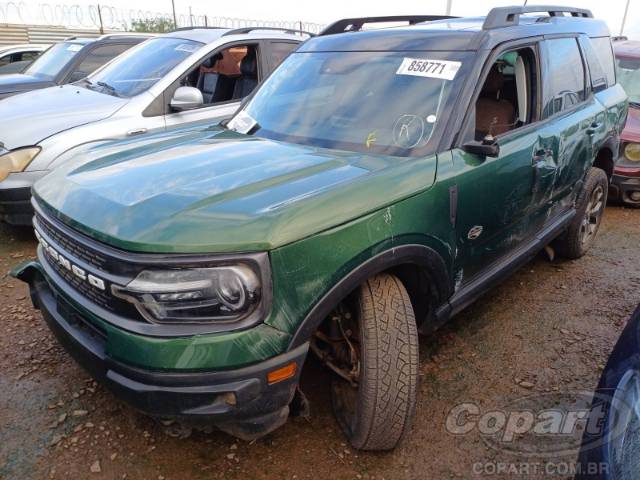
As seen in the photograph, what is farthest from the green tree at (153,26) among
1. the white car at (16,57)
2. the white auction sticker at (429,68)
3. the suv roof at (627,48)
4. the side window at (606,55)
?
the white auction sticker at (429,68)

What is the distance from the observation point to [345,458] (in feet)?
7.32

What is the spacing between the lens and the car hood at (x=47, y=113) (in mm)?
4070

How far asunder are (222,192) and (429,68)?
1362 mm

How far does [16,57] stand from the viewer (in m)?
10.0

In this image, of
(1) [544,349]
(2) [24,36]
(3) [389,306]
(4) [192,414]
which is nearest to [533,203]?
(1) [544,349]

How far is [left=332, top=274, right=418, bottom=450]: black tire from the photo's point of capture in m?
2.04

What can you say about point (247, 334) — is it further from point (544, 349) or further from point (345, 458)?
point (544, 349)

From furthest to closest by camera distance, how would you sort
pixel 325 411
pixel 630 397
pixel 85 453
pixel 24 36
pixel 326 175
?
pixel 24 36
pixel 325 411
pixel 85 453
pixel 326 175
pixel 630 397

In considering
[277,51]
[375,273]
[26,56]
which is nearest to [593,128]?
[375,273]

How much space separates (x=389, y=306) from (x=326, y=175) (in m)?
0.62

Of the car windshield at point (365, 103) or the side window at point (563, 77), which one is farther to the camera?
the side window at point (563, 77)

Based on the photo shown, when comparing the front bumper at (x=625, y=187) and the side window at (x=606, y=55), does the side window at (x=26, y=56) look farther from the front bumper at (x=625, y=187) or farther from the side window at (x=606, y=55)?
the front bumper at (x=625, y=187)

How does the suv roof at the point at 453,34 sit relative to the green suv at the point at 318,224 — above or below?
above

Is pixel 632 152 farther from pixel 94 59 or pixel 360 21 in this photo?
pixel 94 59
